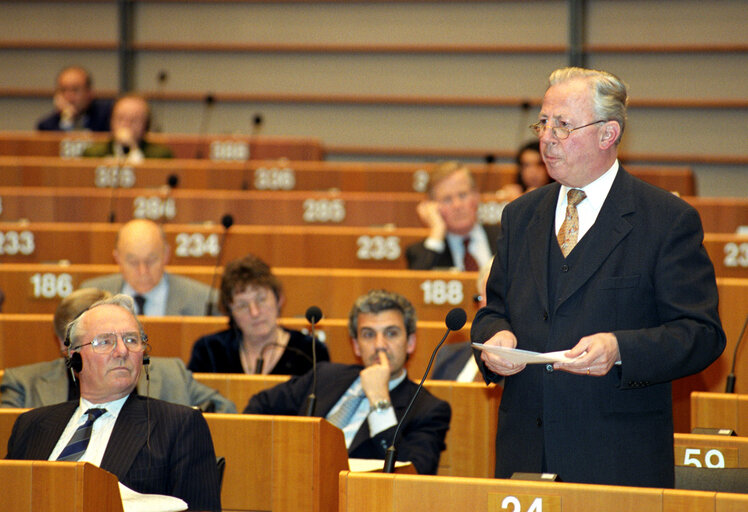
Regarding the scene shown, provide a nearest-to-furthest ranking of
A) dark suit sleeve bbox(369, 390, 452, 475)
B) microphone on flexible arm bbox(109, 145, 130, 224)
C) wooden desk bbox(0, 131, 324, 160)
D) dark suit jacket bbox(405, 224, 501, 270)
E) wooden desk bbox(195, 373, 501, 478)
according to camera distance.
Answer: dark suit sleeve bbox(369, 390, 452, 475), wooden desk bbox(195, 373, 501, 478), dark suit jacket bbox(405, 224, 501, 270), microphone on flexible arm bbox(109, 145, 130, 224), wooden desk bbox(0, 131, 324, 160)

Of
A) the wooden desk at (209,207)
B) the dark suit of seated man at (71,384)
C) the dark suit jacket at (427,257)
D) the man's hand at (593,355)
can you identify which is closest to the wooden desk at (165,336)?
the dark suit of seated man at (71,384)

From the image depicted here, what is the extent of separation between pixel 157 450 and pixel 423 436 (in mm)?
856

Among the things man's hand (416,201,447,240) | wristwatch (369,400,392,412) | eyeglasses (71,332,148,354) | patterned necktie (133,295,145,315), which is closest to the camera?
eyeglasses (71,332,148,354)

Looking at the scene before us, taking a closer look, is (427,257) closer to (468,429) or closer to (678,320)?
(468,429)

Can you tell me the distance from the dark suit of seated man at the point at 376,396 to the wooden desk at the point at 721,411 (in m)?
0.74

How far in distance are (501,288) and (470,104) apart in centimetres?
607

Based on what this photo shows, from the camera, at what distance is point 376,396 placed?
3.17m

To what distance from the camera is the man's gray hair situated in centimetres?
214

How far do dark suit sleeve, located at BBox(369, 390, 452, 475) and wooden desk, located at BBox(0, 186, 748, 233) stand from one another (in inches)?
114

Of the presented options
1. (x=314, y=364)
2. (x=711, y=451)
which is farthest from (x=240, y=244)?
(x=711, y=451)

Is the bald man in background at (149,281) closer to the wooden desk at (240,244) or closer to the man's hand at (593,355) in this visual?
the wooden desk at (240,244)

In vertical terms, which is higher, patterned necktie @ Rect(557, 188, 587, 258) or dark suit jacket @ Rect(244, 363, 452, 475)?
patterned necktie @ Rect(557, 188, 587, 258)

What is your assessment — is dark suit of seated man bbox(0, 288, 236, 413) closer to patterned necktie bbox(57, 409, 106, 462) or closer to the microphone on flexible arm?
patterned necktie bbox(57, 409, 106, 462)

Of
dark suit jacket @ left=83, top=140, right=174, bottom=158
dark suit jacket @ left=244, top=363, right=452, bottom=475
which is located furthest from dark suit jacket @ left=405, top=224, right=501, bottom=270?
dark suit jacket @ left=83, top=140, right=174, bottom=158
